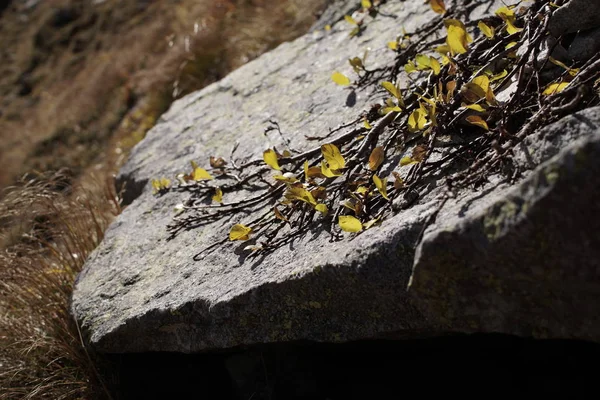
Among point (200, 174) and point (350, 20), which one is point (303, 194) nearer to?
point (200, 174)

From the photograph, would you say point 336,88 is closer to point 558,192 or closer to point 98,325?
point 98,325

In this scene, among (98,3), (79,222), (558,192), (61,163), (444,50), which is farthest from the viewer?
(98,3)

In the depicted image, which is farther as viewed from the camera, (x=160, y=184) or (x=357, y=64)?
(x=160, y=184)

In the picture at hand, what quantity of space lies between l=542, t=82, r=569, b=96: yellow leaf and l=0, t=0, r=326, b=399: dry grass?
216 centimetres

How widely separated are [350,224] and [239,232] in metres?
0.59

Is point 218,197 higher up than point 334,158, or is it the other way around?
point 334,158

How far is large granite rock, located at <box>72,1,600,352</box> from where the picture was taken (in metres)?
1.49

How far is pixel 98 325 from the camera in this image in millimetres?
2580

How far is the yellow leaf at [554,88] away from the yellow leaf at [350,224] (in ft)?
2.21

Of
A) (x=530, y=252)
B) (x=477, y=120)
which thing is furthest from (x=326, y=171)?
(x=530, y=252)

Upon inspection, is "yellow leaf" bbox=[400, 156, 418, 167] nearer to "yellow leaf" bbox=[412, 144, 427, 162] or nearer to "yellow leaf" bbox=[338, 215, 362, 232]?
"yellow leaf" bbox=[412, 144, 427, 162]

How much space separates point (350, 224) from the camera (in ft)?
6.25

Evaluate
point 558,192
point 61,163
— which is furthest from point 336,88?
point 61,163

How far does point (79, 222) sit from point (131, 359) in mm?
1406
